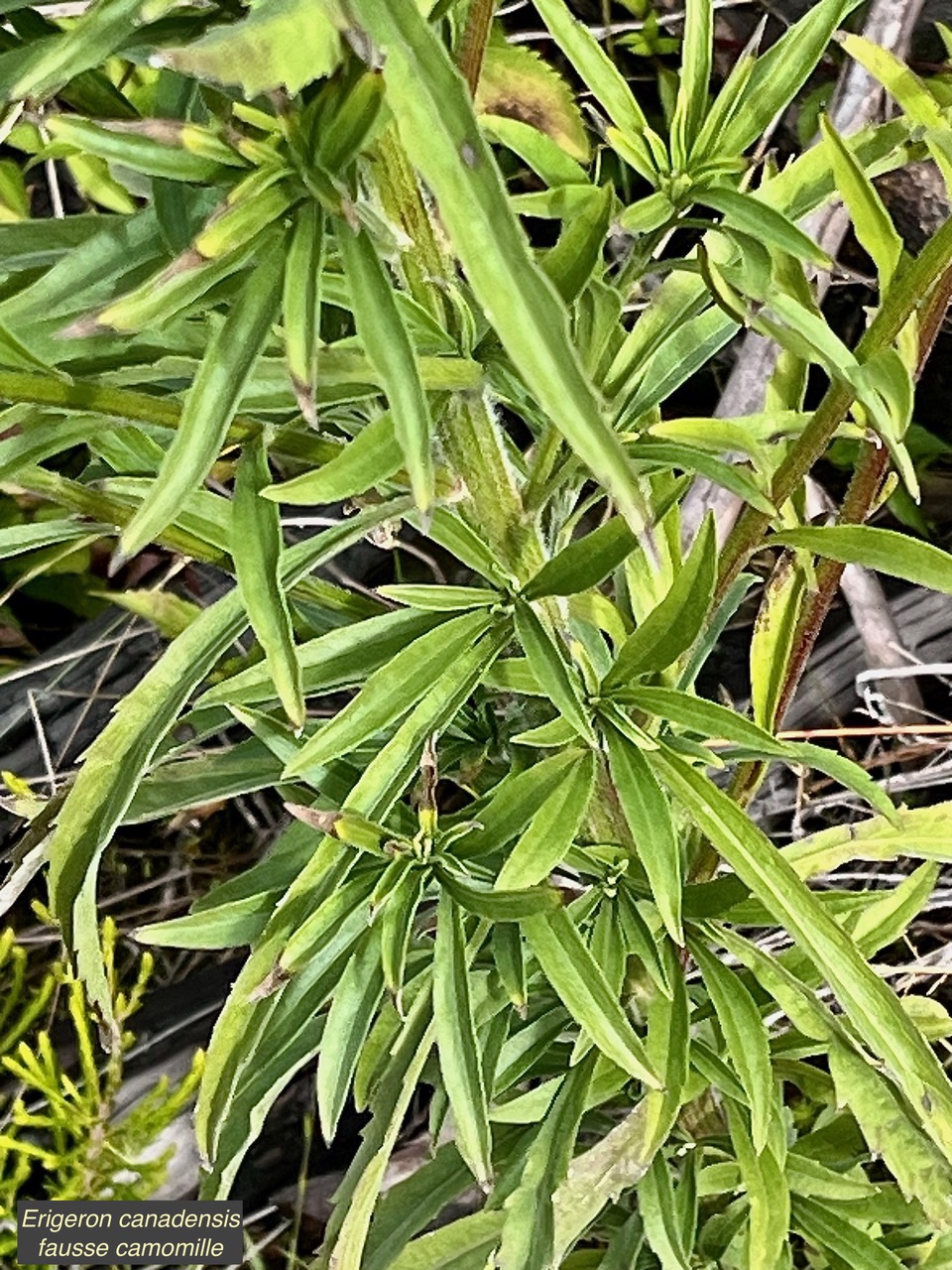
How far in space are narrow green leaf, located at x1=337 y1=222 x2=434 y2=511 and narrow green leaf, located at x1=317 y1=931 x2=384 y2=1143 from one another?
0.30 metres

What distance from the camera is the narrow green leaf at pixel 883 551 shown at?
47 cm

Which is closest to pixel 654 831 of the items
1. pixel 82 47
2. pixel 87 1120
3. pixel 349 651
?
pixel 349 651

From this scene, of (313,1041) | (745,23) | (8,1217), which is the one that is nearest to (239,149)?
(313,1041)

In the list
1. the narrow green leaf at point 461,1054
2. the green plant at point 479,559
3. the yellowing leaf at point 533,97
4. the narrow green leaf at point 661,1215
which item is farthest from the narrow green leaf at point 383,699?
the yellowing leaf at point 533,97

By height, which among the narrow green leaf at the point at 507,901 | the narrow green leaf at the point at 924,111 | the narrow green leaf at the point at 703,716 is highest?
the narrow green leaf at the point at 924,111

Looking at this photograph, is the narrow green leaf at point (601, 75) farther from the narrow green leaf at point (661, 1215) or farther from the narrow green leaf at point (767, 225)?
the narrow green leaf at point (661, 1215)

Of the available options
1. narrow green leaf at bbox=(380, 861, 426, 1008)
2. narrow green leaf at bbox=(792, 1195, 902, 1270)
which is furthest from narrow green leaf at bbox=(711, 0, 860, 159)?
narrow green leaf at bbox=(792, 1195, 902, 1270)

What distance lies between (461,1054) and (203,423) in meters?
0.29

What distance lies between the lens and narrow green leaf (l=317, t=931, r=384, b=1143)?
0.54 metres

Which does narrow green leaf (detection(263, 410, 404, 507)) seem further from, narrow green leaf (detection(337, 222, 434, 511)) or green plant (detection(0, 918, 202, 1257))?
green plant (detection(0, 918, 202, 1257))

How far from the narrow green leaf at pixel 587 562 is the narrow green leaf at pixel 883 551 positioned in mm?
104

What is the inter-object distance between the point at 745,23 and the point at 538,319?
1207 millimetres

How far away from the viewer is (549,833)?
1.65ft

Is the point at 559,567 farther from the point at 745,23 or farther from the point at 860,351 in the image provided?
the point at 745,23
